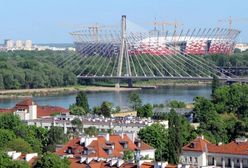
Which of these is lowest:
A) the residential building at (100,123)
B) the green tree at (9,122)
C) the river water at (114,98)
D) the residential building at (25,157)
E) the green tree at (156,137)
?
the river water at (114,98)

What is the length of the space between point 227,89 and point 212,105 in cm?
251

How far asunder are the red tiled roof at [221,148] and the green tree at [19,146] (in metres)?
1.89

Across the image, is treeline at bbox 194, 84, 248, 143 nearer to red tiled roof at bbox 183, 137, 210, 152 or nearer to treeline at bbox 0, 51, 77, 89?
red tiled roof at bbox 183, 137, 210, 152

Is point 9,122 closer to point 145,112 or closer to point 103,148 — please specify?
point 103,148

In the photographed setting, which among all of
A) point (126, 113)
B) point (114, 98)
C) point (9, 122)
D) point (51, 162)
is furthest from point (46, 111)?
point (114, 98)

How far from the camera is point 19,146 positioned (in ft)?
33.9

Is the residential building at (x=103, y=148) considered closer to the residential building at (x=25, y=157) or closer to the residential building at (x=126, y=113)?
the residential building at (x=25, y=157)

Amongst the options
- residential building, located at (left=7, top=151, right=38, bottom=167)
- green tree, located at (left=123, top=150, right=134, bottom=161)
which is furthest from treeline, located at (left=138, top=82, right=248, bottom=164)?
residential building, located at (left=7, top=151, right=38, bottom=167)

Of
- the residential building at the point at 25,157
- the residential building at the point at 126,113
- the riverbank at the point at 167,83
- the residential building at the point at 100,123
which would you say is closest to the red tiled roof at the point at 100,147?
the residential building at the point at 25,157

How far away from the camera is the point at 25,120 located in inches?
600

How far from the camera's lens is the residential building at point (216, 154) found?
964 cm

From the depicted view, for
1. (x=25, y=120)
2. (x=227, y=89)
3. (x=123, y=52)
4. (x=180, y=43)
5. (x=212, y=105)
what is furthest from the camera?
(x=180, y=43)

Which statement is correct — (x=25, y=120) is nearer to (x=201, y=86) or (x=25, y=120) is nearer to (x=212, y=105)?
(x=212, y=105)

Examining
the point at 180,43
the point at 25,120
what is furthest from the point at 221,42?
the point at 25,120
